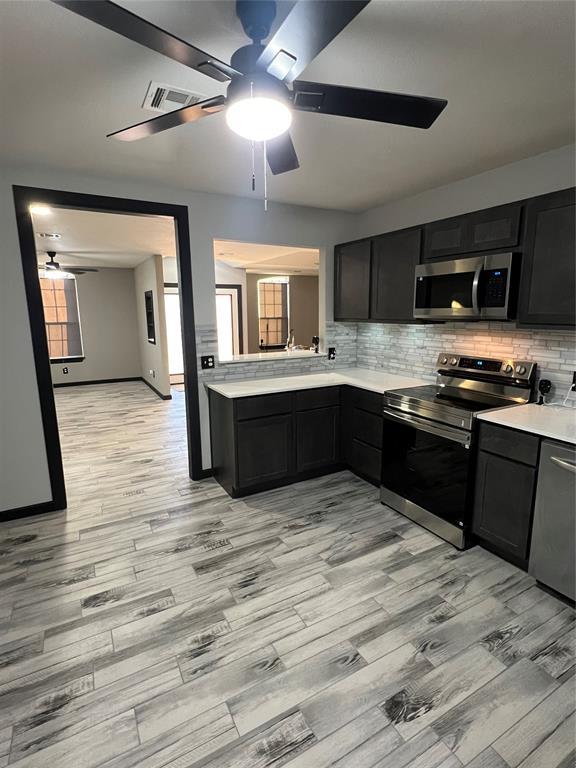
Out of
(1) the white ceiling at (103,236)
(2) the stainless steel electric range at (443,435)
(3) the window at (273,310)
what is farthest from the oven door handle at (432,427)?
(3) the window at (273,310)

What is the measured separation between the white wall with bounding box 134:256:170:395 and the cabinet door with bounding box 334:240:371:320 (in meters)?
3.55

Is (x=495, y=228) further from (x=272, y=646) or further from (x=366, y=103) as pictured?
(x=272, y=646)

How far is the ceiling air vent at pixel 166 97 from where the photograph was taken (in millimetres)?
1695

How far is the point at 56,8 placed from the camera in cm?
125

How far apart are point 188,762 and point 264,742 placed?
Answer: 27 cm

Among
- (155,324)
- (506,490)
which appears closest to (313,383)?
(506,490)

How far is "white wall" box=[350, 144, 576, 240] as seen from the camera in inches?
95.7

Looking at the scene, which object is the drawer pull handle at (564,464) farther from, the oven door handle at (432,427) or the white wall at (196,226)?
the white wall at (196,226)

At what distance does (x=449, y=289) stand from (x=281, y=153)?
1.58 meters

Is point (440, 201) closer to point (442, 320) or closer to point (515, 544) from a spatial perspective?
point (442, 320)

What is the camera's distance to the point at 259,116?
1.33 meters

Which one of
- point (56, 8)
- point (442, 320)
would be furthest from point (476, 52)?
point (442, 320)

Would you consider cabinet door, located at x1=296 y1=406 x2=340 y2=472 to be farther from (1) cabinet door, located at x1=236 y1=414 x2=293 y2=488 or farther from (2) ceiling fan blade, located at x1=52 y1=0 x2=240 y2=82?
(2) ceiling fan blade, located at x1=52 y1=0 x2=240 y2=82

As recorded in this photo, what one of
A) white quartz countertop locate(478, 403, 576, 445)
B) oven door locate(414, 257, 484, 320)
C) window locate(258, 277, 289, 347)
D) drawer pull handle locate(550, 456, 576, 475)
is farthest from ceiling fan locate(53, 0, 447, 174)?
window locate(258, 277, 289, 347)
